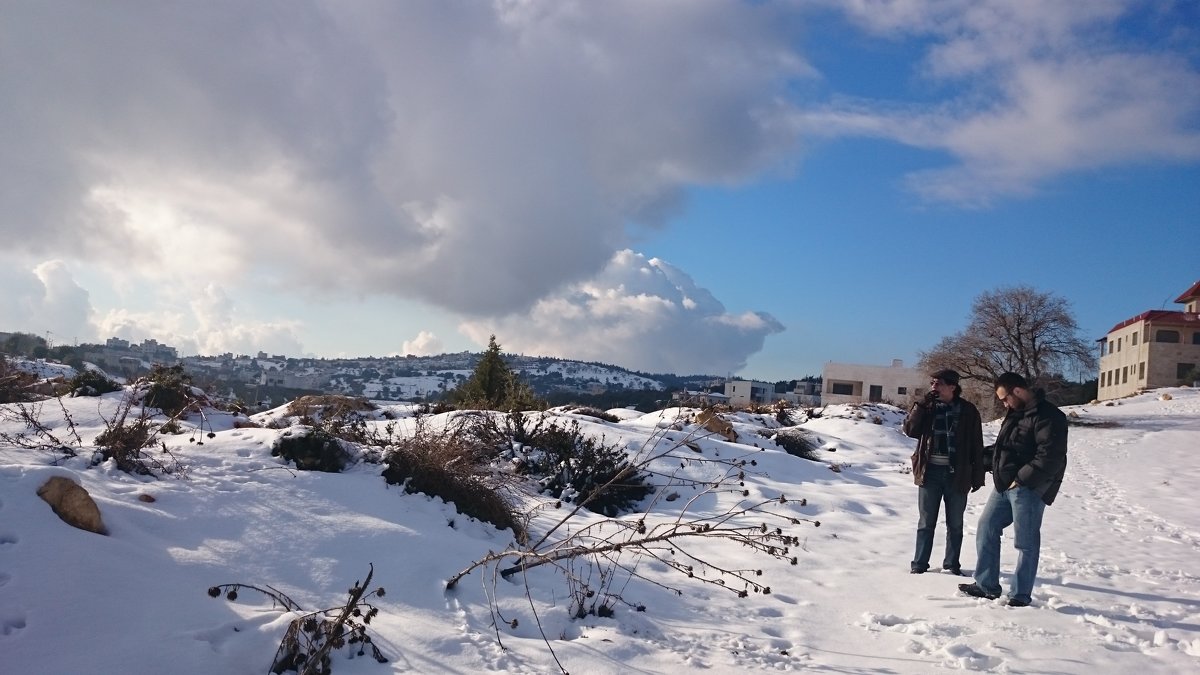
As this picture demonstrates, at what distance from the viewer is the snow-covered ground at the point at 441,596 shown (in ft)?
13.0

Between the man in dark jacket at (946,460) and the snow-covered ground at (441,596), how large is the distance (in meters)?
0.31

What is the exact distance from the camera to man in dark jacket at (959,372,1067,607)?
19.6 feet

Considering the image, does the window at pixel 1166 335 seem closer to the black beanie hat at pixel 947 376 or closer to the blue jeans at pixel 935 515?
the black beanie hat at pixel 947 376

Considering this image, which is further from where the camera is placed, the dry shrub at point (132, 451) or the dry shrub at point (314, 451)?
the dry shrub at point (314, 451)

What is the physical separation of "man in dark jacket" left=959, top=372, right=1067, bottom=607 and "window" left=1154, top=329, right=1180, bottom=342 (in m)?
53.2

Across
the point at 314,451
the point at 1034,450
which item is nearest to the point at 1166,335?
the point at 1034,450

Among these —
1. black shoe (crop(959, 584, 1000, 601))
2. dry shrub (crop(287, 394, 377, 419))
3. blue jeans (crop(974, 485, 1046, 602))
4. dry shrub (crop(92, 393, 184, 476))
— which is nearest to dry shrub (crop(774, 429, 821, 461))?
dry shrub (crop(287, 394, 377, 419))

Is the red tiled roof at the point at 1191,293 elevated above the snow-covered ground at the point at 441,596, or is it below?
above

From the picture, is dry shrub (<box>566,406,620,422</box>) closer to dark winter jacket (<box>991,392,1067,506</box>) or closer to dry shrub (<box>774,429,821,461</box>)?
dry shrub (<box>774,429,821,461</box>)

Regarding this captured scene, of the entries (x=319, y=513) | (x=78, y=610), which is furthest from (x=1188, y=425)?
(x=78, y=610)

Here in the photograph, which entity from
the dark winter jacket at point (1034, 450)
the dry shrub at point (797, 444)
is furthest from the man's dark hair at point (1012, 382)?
the dry shrub at point (797, 444)

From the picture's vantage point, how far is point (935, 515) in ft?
23.2

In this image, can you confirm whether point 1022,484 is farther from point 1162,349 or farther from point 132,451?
point 1162,349

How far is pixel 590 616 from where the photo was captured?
5270mm
